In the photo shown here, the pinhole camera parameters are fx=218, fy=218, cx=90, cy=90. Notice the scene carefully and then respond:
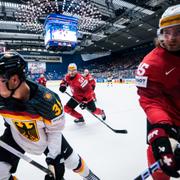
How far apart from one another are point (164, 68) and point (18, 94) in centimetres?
90

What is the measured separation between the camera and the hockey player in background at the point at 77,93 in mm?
4355

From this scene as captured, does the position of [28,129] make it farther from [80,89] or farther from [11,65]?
[80,89]

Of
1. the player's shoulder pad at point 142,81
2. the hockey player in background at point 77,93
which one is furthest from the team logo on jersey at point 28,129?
the hockey player in background at point 77,93

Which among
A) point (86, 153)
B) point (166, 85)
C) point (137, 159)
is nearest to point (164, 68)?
point (166, 85)

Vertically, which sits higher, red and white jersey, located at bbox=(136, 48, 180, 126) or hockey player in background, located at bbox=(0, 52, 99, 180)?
red and white jersey, located at bbox=(136, 48, 180, 126)

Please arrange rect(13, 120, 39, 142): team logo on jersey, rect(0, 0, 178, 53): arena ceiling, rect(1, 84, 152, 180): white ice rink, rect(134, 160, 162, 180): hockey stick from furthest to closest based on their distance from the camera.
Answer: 1. rect(0, 0, 178, 53): arena ceiling
2. rect(1, 84, 152, 180): white ice rink
3. rect(13, 120, 39, 142): team logo on jersey
4. rect(134, 160, 162, 180): hockey stick

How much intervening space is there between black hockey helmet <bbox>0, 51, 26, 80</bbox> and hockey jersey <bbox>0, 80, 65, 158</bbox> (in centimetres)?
18

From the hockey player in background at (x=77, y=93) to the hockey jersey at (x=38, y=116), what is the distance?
280 cm

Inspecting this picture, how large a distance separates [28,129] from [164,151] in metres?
0.90

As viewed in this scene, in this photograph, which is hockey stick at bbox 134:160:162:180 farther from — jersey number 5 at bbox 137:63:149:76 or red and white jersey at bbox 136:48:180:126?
jersey number 5 at bbox 137:63:149:76

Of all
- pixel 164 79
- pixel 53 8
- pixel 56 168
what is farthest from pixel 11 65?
pixel 53 8

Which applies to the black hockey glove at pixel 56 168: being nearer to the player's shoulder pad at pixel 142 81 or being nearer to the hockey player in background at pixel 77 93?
the player's shoulder pad at pixel 142 81

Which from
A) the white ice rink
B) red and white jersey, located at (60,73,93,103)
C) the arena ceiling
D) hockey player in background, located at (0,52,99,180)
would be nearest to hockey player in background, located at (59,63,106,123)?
red and white jersey, located at (60,73,93,103)

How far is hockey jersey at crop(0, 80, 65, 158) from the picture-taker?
1.38 metres
